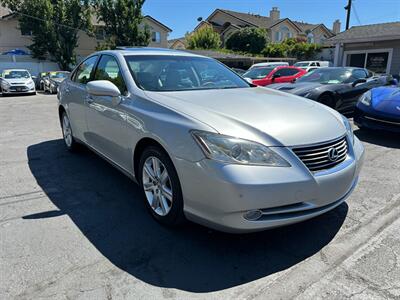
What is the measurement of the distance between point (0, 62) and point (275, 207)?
29.6 meters

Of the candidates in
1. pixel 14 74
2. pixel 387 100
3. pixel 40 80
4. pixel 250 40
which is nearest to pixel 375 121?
pixel 387 100

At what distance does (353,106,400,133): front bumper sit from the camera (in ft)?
18.2

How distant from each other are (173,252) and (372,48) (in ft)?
67.0

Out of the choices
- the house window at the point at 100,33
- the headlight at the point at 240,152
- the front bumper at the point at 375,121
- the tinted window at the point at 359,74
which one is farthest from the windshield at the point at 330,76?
the house window at the point at 100,33

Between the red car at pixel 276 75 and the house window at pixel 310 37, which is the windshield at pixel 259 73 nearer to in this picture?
the red car at pixel 276 75

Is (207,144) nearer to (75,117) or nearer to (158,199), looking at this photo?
(158,199)

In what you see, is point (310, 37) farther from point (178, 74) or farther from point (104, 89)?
point (104, 89)

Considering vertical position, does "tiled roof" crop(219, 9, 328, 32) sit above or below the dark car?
above

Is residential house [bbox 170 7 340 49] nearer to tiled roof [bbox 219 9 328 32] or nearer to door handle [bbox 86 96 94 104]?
tiled roof [bbox 219 9 328 32]

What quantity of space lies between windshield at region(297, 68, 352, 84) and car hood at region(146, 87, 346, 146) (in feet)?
18.2

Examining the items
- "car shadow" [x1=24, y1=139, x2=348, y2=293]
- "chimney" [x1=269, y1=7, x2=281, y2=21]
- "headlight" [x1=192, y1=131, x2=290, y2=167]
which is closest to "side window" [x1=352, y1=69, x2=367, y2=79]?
"car shadow" [x1=24, y1=139, x2=348, y2=293]

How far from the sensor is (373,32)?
62.3ft

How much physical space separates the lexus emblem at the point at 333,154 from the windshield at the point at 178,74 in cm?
157

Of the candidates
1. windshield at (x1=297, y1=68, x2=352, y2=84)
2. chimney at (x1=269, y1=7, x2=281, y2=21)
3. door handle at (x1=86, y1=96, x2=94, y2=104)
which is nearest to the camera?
door handle at (x1=86, y1=96, x2=94, y2=104)
